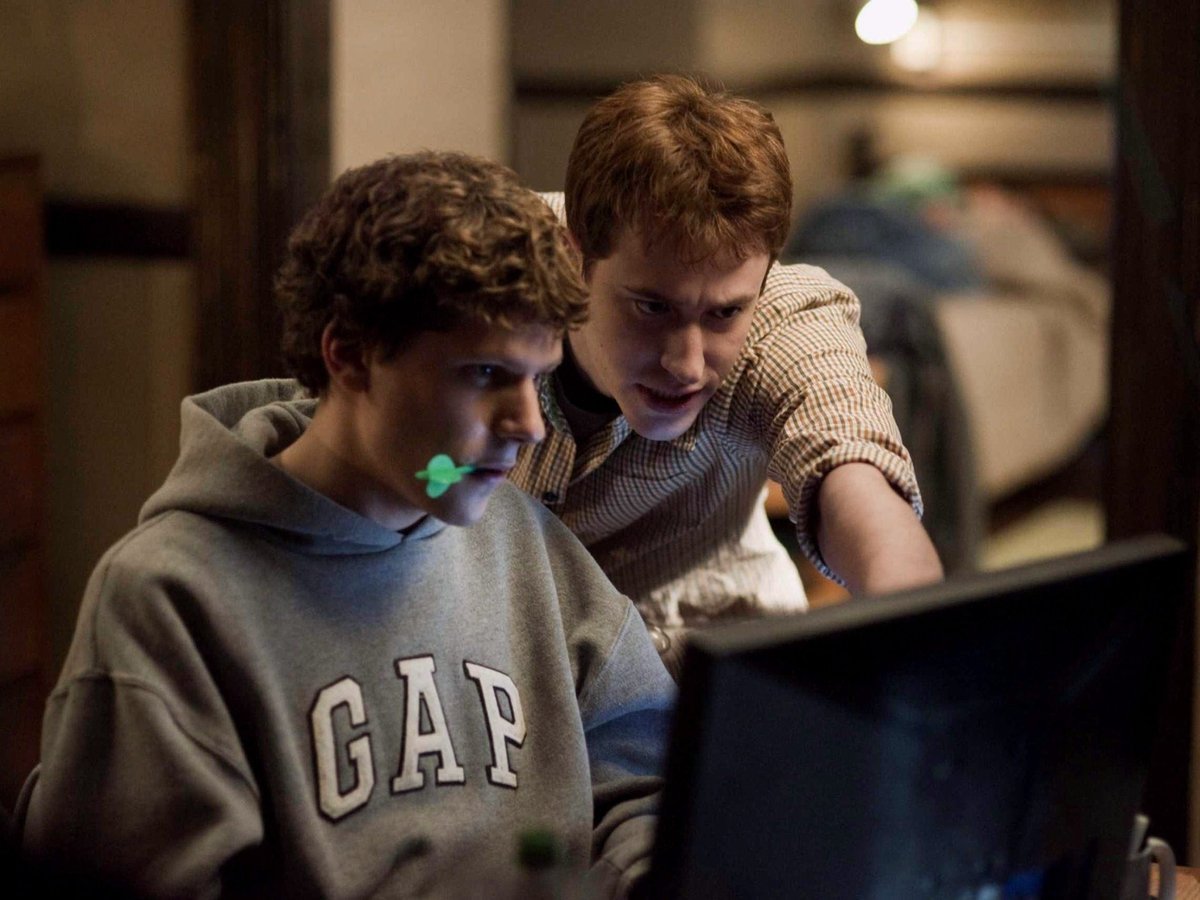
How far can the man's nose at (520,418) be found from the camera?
0.98 metres

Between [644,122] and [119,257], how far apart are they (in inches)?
66.2

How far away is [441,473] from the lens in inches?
38.7

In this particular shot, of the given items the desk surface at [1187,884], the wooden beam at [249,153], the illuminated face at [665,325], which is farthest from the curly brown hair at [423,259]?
the wooden beam at [249,153]

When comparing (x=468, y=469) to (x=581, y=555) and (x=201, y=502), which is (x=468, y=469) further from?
(x=581, y=555)

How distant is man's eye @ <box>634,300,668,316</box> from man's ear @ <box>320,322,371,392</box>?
34 centimetres

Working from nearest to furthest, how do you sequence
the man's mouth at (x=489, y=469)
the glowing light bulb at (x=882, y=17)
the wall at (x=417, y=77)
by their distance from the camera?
1. the man's mouth at (x=489, y=469)
2. the glowing light bulb at (x=882, y=17)
3. the wall at (x=417, y=77)

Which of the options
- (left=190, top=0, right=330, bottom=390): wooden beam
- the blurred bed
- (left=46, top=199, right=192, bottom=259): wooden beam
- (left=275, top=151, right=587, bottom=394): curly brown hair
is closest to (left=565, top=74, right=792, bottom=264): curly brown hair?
(left=275, top=151, right=587, bottom=394): curly brown hair

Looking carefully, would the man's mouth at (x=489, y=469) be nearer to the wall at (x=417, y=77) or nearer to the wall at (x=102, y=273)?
the wall at (x=417, y=77)

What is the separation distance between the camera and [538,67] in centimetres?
512

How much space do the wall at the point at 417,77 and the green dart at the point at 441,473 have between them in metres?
1.64

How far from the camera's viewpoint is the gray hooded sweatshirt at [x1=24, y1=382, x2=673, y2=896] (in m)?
0.89

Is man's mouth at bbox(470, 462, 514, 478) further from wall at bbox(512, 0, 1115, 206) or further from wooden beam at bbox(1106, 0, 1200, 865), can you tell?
wall at bbox(512, 0, 1115, 206)

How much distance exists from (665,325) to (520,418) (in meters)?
0.32

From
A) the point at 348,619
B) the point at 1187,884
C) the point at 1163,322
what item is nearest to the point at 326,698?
the point at 348,619
